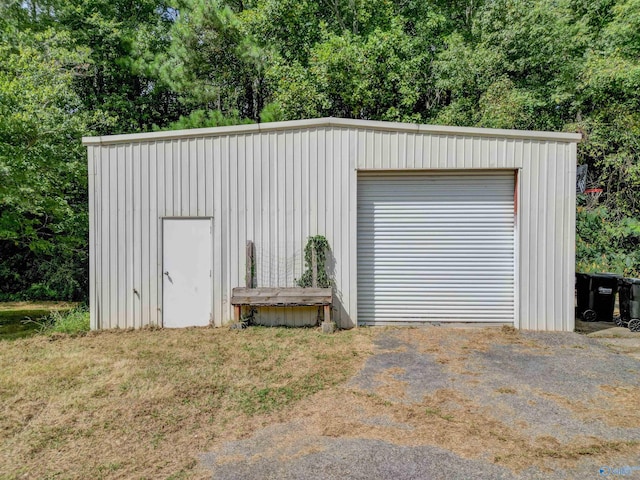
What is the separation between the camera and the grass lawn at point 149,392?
2.71m

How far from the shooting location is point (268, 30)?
13000mm

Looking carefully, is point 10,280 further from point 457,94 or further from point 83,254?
point 457,94

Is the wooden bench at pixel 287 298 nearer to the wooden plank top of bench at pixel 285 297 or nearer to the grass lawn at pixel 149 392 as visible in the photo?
the wooden plank top of bench at pixel 285 297

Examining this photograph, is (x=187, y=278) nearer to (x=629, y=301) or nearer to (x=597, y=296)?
(x=597, y=296)

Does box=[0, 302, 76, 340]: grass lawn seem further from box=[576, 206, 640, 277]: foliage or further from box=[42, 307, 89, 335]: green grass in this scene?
box=[576, 206, 640, 277]: foliage

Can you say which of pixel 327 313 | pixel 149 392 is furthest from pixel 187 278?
pixel 149 392

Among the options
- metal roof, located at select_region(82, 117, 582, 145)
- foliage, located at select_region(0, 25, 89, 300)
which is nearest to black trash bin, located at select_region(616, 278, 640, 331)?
metal roof, located at select_region(82, 117, 582, 145)

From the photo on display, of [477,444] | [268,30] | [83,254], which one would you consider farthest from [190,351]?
[268,30]

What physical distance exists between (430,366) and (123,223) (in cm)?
562

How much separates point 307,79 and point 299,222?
7.04m

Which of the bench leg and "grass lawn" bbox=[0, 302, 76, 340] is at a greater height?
the bench leg

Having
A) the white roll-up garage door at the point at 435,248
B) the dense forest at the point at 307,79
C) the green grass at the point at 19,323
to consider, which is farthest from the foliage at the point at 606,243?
the green grass at the point at 19,323

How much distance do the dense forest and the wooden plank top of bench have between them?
17.4 feet

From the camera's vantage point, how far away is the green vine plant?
20.3ft
